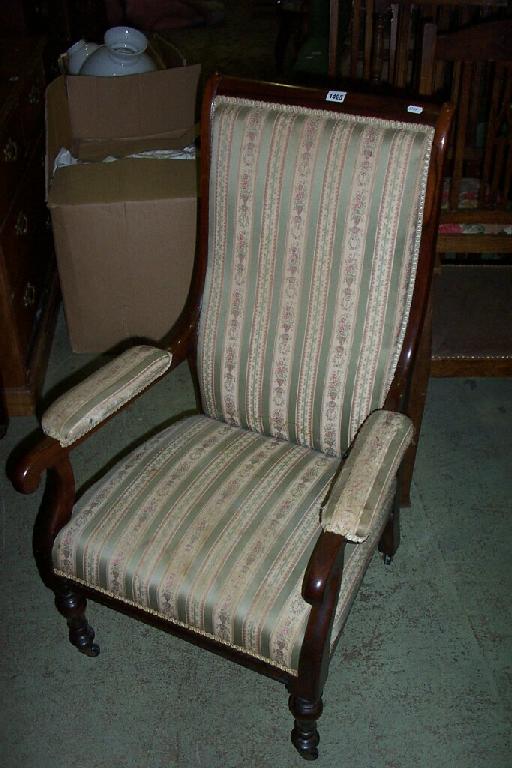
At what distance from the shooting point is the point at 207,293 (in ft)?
5.45

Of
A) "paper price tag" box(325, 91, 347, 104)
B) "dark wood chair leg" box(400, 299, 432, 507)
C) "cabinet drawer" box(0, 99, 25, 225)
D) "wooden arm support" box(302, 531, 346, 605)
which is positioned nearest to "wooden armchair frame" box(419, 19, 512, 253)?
"dark wood chair leg" box(400, 299, 432, 507)

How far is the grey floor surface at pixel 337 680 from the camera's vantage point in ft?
5.24

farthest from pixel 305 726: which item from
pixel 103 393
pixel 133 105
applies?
pixel 133 105

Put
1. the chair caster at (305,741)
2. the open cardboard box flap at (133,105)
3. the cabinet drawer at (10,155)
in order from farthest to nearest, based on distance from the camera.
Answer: the open cardboard box flap at (133,105) < the cabinet drawer at (10,155) < the chair caster at (305,741)

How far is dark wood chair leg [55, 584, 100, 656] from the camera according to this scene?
1614 millimetres

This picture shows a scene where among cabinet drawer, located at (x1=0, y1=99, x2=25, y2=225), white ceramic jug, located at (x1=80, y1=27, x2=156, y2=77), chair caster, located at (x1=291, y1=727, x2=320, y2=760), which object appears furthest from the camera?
white ceramic jug, located at (x1=80, y1=27, x2=156, y2=77)

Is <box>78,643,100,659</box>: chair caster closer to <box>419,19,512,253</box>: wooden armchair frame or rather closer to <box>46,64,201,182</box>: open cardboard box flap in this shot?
<box>419,19,512,253</box>: wooden armchair frame

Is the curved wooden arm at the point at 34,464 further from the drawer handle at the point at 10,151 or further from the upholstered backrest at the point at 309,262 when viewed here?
the drawer handle at the point at 10,151

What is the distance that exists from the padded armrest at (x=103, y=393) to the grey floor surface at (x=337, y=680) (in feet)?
2.15

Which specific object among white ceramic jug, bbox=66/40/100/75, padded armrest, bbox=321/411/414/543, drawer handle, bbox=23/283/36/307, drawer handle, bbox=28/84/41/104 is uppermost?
white ceramic jug, bbox=66/40/100/75

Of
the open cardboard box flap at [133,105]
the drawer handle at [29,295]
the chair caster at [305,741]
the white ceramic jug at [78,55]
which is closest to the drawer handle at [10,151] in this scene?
the open cardboard box flap at [133,105]

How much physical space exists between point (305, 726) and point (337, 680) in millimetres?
264

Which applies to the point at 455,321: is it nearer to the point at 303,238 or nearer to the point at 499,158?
the point at 499,158

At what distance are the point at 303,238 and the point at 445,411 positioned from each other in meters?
1.18
